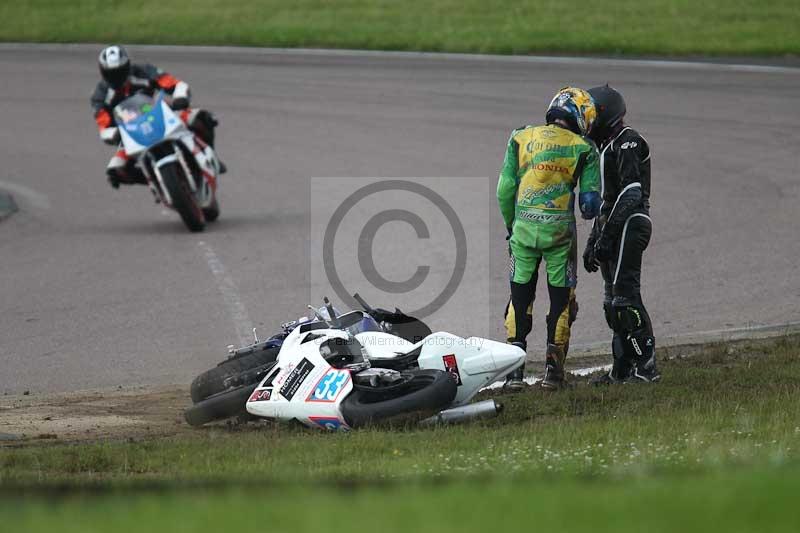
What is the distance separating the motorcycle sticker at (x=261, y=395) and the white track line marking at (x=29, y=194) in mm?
9853

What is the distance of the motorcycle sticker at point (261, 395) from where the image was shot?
8195 mm

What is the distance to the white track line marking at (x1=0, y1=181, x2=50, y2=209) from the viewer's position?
1756 centimetres

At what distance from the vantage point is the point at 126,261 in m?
14.1

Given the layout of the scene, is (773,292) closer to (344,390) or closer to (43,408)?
(344,390)

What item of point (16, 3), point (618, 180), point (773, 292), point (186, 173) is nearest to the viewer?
point (618, 180)

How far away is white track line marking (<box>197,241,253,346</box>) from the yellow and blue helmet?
11.4 ft

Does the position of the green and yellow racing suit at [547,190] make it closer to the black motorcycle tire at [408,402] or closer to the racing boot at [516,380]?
the racing boot at [516,380]

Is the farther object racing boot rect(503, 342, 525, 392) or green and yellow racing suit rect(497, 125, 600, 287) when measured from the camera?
racing boot rect(503, 342, 525, 392)

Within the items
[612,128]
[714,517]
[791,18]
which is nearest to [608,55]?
[791,18]

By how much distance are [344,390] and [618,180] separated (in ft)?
7.39

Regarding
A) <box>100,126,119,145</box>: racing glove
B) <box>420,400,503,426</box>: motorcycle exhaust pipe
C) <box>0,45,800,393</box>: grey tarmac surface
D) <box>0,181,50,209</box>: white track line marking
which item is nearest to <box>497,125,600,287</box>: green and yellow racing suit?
<box>420,400,503,426</box>: motorcycle exhaust pipe

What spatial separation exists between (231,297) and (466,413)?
4929mm

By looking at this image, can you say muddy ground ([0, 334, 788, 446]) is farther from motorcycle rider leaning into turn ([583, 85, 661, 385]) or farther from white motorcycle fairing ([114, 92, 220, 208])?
white motorcycle fairing ([114, 92, 220, 208])

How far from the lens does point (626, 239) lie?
8781mm
